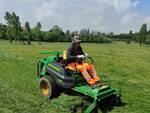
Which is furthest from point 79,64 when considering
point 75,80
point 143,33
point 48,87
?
point 143,33

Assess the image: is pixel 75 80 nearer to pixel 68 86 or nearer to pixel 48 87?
pixel 68 86

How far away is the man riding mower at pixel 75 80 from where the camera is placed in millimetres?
8727

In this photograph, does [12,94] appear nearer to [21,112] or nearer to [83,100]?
[21,112]

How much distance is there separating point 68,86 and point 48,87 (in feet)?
3.59

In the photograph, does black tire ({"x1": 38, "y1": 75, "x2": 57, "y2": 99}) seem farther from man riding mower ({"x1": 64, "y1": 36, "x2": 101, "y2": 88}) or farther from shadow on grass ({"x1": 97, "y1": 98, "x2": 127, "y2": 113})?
shadow on grass ({"x1": 97, "y1": 98, "x2": 127, "y2": 113})

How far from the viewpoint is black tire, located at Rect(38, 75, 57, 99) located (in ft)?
33.1

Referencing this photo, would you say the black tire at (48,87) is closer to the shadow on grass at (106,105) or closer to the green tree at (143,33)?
the shadow on grass at (106,105)

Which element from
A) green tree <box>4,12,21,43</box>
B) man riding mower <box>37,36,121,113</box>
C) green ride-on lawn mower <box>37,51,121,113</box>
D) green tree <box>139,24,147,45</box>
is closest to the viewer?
green ride-on lawn mower <box>37,51,121,113</box>

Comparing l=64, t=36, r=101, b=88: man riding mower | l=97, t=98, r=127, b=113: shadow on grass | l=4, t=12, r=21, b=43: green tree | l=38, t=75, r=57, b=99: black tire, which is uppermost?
l=4, t=12, r=21, b=43: green tree

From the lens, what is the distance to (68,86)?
31.3 ft

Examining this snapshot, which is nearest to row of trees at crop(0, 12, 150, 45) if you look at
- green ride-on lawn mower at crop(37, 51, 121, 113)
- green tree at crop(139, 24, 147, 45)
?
green tree at crop(139, 24, 147, 45)

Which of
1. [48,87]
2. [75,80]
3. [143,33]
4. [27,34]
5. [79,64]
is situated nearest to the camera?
[75,80]

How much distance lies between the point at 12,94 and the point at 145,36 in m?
108

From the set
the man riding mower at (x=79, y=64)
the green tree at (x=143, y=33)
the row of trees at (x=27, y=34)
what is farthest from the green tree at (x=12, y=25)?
the man riding mower at (x=79, y=64)
